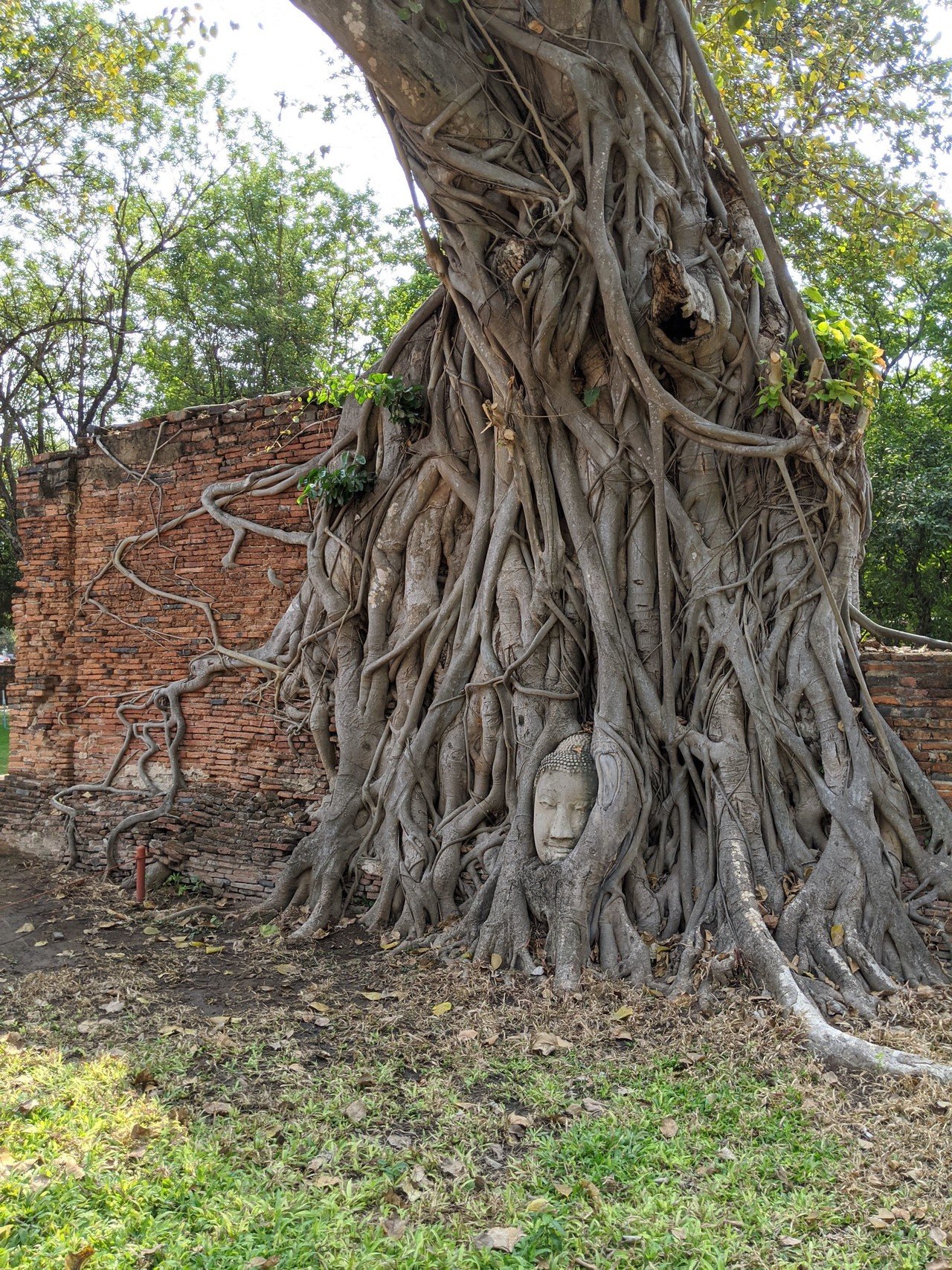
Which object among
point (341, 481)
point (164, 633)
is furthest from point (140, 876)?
point (341, 481)

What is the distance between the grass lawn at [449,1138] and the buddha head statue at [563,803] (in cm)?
73

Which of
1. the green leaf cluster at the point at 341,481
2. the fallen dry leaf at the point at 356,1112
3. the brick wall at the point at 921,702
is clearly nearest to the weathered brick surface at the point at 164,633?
the green leaf cluster at the point at 341,481

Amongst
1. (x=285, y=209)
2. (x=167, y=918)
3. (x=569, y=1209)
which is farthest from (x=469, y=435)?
(x=285, y=209)

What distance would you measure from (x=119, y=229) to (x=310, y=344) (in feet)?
11.4

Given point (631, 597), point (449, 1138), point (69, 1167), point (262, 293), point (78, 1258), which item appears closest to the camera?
point (78, 1258)

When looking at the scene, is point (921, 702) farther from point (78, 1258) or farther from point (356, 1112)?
point (78, 1258)

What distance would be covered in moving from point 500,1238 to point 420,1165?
17.4 inches

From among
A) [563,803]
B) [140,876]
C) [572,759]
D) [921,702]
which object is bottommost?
[140,876]

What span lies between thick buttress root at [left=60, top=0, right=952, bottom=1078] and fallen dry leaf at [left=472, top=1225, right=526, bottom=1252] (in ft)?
6.08

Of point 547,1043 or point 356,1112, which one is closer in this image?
point 356,1112

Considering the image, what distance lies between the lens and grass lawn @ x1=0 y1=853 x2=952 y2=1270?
248 centimetres

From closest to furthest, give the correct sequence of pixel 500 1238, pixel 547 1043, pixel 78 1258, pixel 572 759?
1. pixel 78 1258
2. pixel 500 1238
3. pixel 547 1043
4. pixel 572 759

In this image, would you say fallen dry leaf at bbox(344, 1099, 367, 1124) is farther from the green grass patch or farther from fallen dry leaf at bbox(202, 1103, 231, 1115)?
fallen dry leaf at bbox(202, 1103, 231, 1115)

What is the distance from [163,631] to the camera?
770 cm
